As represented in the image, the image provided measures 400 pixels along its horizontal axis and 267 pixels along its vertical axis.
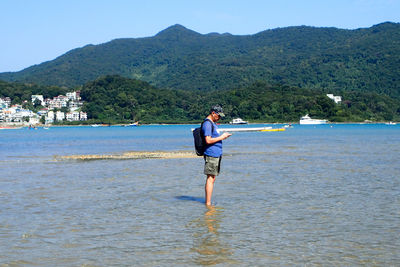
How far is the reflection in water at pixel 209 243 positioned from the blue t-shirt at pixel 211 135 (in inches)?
56.7

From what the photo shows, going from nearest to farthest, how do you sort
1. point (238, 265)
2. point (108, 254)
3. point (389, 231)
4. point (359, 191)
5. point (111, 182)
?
1. point (238, 265)
2. point (108, 254)
3. point (389, 231)
4. point (359, 191)
5. point (111, 182)

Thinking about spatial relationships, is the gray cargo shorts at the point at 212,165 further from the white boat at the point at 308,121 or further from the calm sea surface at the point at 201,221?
the white boat at the point at 308,121

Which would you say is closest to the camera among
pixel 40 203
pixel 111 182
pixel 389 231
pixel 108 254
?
pixel 108 254

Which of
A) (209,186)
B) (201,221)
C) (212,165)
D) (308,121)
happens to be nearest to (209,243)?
(201,221)

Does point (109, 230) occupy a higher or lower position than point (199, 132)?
lower

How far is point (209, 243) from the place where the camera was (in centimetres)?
982

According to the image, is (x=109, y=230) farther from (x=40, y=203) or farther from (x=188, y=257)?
(x=40, y=203)

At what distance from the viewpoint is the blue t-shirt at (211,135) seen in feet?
41.9

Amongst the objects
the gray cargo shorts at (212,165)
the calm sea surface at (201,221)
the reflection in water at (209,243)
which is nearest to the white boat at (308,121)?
the calm sea surface at (201,221)

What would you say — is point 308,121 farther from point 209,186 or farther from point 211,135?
point 211,135

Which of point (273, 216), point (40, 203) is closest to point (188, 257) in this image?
point (273, 216)

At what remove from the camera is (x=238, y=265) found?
8453mm

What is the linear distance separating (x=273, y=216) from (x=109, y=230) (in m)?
3.69

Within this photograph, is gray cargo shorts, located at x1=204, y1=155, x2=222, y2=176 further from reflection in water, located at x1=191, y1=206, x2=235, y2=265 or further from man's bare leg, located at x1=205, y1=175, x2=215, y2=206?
reflection in water, located at x1=191, y1=206, x2=235, y2=265
